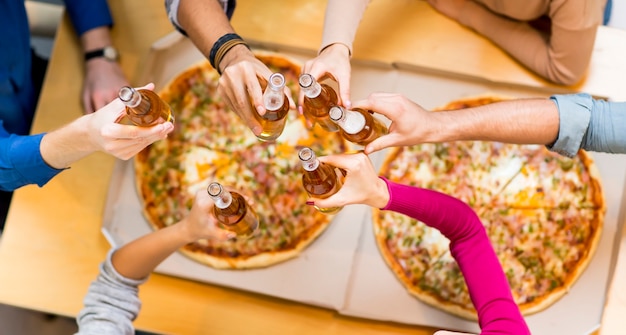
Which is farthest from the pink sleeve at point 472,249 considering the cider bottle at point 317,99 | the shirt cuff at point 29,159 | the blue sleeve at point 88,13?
the blue sleeve at point 88,13

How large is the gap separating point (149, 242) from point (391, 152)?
82 cm

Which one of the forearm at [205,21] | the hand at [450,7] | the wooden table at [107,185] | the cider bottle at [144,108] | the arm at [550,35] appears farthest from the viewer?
the hand at [450,7]

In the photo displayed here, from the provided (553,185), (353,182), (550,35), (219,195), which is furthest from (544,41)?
(219,195)

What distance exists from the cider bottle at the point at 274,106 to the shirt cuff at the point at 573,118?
0.67 metres

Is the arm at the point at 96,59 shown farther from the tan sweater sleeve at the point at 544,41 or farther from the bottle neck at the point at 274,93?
the tan sweater sleeve at the point at 544,41

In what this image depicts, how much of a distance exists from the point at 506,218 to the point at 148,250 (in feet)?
3.58

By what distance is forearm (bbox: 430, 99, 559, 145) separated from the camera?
145cm

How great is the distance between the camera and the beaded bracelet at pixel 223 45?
1.53 m

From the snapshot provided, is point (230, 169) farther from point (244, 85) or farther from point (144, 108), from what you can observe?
point (144, 108)

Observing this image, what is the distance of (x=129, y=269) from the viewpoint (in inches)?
58.1

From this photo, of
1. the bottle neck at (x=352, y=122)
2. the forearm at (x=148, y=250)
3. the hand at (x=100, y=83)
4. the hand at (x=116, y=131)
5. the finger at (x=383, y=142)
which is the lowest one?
the forearm at (x=148, y=250)

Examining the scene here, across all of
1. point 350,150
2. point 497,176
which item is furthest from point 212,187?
point 497,176

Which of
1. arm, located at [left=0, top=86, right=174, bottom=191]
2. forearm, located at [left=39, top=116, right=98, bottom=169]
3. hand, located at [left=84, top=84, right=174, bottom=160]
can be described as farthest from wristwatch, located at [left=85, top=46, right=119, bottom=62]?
hand, located at [left=84, top=84, right=174, bottom=160]

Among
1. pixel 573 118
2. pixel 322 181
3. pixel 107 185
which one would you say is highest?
pixel 573 118
